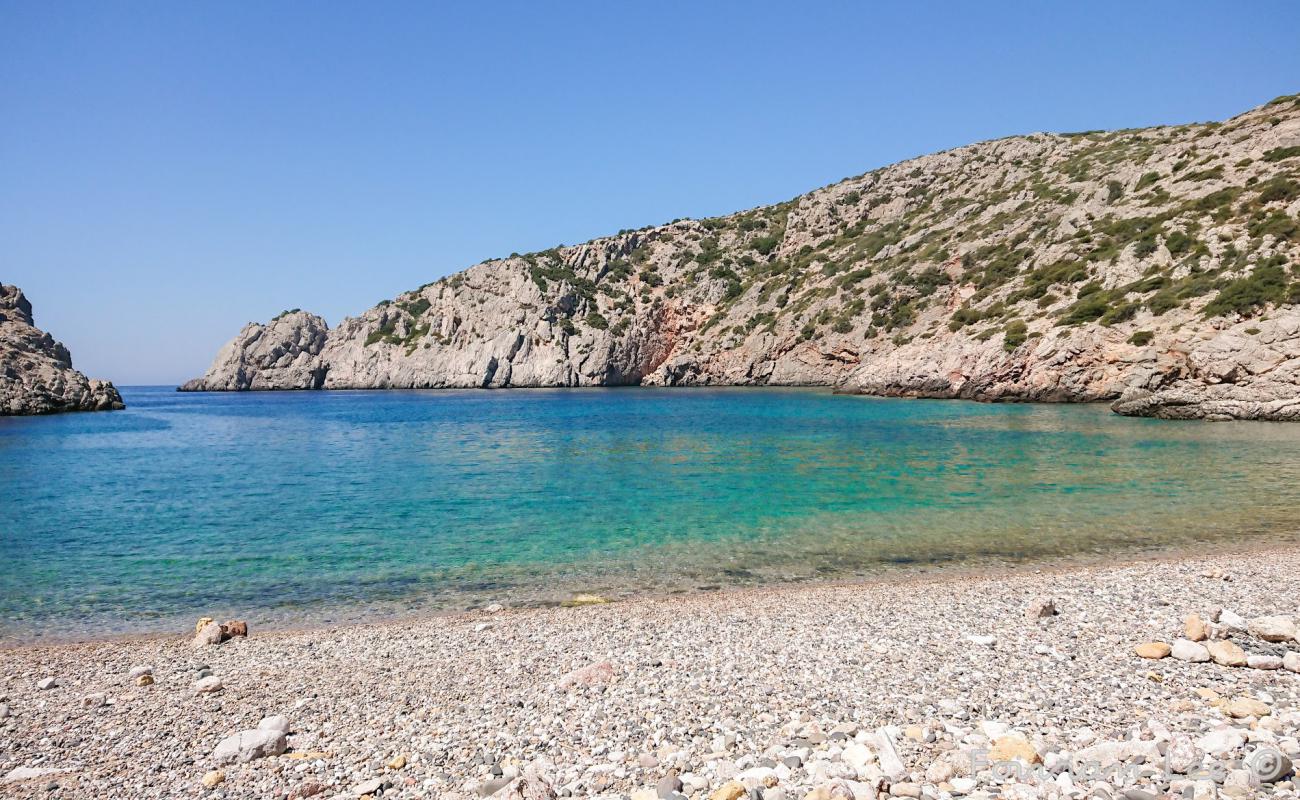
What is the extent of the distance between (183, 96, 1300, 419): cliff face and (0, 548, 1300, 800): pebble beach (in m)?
46.5

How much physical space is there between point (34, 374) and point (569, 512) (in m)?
85.9

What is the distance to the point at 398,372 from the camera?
142500mm

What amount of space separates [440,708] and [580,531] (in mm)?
11050

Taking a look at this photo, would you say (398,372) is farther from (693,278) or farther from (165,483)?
(165,483)

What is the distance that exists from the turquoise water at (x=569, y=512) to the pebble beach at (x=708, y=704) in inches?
108

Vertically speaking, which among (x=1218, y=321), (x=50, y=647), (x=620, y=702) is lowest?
(x=50, y=647)

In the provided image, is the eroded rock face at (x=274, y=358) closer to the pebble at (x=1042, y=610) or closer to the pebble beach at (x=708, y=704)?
the pebble beach at (x=708, y=704)

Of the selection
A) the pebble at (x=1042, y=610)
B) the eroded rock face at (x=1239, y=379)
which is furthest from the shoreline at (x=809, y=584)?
the eroded rock face at (x=1239, y=379)

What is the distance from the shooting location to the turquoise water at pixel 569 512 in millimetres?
14297

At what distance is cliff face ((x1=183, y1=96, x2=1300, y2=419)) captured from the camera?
53250 mm

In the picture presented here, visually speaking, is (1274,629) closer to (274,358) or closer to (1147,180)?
(1147,180)

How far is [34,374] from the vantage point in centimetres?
7594

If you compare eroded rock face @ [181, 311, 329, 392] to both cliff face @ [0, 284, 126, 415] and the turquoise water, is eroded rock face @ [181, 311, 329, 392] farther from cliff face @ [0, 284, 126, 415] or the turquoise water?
the turquoise water

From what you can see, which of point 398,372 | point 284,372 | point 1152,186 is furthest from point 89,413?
point 1152,186
